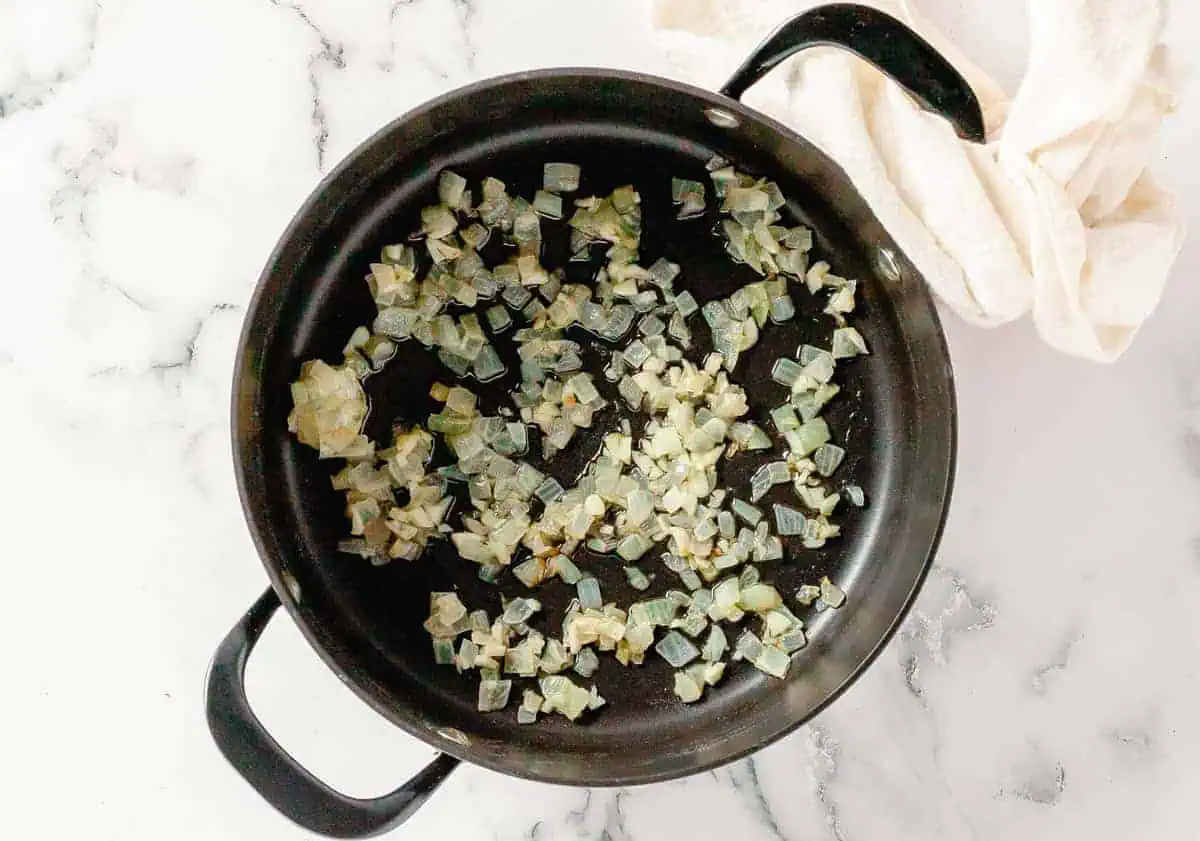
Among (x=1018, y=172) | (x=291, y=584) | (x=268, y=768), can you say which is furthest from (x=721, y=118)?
(x=268, y=768)

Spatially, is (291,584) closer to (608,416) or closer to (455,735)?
(455,735)

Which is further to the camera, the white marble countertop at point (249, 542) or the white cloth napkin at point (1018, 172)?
the white marble countertop at point (249, 542)

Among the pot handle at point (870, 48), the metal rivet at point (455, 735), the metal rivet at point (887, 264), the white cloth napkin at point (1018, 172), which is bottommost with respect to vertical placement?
the metal rivet at point (455, 735)

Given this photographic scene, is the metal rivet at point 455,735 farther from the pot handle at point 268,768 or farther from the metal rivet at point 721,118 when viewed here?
the metal rivet at point 721,118

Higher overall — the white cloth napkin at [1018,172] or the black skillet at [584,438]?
the white cloth napkin at [1018,172]

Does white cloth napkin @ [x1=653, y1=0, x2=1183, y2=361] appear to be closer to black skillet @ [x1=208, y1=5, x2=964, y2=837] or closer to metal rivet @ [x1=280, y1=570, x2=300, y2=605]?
black skillet @ [x1=208, y1=5, x2=964, y2=837]

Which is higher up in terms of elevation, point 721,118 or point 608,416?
point 721,118

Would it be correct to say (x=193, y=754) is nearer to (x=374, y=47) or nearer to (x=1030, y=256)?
(x=374, y=47)

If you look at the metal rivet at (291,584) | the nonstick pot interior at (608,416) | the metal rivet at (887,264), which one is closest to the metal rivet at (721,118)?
the nonstick pot interior at (608,416)
